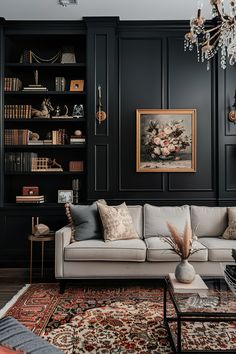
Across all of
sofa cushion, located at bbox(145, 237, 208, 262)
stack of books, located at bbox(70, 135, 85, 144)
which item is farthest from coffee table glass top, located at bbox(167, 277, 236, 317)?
stack of books, located at bbox(70, 135, 85, 144)

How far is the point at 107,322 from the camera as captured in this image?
294 cm

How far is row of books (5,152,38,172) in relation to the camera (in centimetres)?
486

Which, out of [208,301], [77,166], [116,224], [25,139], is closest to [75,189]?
[77,166]

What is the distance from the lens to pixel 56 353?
5.06 ft

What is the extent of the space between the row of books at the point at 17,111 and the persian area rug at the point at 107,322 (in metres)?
2.29

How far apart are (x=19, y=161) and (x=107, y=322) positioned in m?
2.67

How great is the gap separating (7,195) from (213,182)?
282 cm

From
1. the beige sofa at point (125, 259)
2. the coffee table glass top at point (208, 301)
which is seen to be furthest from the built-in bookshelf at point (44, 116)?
the coffee table glass top at point (208, 301)

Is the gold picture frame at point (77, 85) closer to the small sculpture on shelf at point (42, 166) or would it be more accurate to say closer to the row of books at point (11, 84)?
the row of books at point (11, 84)

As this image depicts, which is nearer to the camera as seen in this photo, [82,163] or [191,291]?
[191,291]

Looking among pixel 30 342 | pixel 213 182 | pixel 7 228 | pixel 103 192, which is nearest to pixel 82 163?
pixel 103 192

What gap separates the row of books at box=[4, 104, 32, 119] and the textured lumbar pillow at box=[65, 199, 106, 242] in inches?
61.1

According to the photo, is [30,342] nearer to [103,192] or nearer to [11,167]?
[103,192]

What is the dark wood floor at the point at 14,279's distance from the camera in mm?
3703
